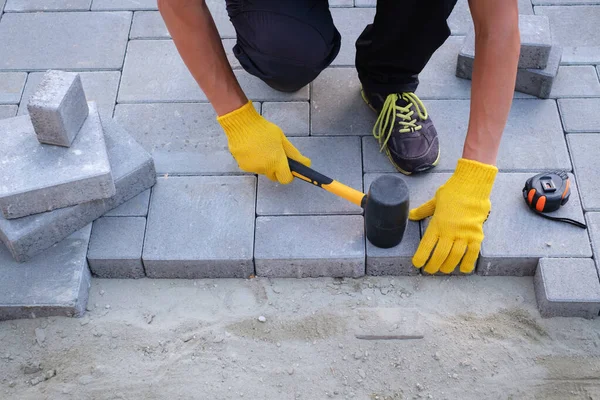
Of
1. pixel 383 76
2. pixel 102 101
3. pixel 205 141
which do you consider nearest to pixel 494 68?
pixel 383 76

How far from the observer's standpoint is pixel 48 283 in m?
3.07

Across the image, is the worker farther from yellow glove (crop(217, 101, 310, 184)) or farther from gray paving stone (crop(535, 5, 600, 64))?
gray paving stone (crop(535, 5, 600, 64))

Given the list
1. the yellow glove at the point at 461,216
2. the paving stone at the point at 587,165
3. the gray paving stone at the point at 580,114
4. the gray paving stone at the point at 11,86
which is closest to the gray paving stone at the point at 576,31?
the gray paving stone at the point at 580,114

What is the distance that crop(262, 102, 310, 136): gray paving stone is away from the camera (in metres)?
3.56

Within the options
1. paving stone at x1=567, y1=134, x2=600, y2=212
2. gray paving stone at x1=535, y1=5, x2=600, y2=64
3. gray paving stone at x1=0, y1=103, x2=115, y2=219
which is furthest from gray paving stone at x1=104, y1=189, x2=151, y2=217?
gray paving stone at x1=535, y1=5, x2=600, y2=64

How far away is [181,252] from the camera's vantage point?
314cm

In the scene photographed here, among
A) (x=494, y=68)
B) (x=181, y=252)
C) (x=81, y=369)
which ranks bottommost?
(x=81, y=369)

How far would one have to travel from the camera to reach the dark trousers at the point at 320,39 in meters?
3.04

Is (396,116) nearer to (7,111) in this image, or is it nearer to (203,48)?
(203,48)

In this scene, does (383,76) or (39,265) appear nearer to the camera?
(39,265)

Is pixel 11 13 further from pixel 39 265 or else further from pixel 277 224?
pixel 277 224

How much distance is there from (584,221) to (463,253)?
1.97 feet

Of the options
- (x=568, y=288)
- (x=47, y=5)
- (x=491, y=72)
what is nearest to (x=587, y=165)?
(x=568, y=288)

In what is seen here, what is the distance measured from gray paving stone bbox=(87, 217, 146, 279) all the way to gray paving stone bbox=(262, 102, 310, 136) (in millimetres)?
798
